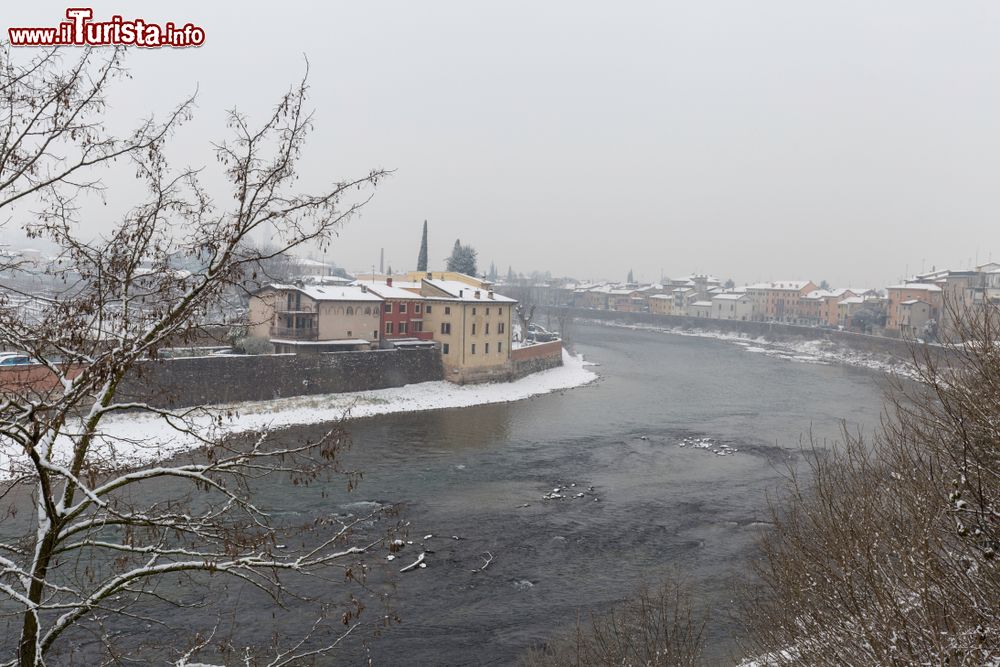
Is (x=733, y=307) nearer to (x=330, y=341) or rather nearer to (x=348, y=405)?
(x=330, y=341)

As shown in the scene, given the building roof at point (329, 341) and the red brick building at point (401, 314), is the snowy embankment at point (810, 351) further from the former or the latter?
the building roof at point (329, 341)

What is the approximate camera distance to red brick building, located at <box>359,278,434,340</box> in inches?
1299

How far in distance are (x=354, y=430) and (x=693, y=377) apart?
73.5 feet

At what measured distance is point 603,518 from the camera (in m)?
14.7

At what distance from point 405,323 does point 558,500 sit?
19358 mm

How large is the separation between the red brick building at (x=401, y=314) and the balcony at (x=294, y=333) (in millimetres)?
4109

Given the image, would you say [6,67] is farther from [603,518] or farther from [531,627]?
[603,518]

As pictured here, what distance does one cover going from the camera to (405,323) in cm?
3362

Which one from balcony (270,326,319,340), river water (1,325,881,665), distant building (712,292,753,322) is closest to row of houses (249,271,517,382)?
balcony (270,326,319,340)

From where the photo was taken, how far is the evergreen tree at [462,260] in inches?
2122

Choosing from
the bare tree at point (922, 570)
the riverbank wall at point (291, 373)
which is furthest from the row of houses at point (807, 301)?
the bare tree at point (922, 570)

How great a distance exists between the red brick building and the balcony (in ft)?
13.5

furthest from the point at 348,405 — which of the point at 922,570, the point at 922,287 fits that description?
the point at 922,287

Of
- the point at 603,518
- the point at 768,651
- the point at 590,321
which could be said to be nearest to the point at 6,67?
the point at 768,651
